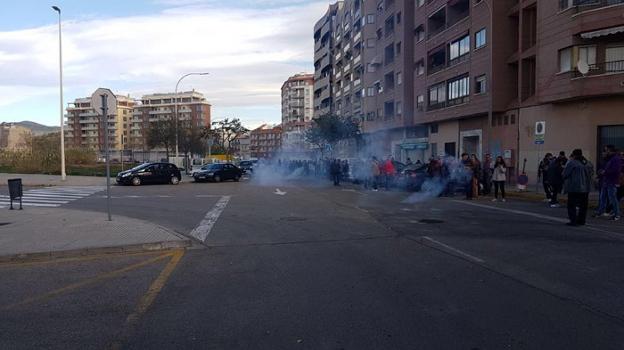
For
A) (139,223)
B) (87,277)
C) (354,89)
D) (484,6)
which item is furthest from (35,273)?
(354,89)

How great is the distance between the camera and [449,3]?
39.2 metres

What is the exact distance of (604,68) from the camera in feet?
82.7

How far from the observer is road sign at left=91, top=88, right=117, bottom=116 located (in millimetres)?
12391

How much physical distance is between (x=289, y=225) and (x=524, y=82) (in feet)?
77.6

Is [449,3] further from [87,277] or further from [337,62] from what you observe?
[337,62]

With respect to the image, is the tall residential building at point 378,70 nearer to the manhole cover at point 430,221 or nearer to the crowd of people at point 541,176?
the crowd of people at point 541,176

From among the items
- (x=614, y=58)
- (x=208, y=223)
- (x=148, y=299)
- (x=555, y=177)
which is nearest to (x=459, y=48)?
(x=614, y=58)

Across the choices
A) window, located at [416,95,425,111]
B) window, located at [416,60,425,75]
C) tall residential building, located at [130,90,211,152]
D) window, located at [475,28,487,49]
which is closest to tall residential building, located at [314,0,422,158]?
window, located at [416,95,425,111]

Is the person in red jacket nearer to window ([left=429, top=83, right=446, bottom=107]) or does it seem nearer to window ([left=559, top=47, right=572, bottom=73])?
window ([left=559, top=47, right=572, bottom=73])

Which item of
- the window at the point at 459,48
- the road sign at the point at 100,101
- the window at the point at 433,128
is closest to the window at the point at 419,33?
the window at the point at 459,48

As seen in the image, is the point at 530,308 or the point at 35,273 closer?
the point at 530,308

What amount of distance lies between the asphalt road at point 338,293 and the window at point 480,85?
77.1 ft

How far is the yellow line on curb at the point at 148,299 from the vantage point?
16.0 ft

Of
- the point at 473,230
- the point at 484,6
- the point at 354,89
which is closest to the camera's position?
the point at 473,230
